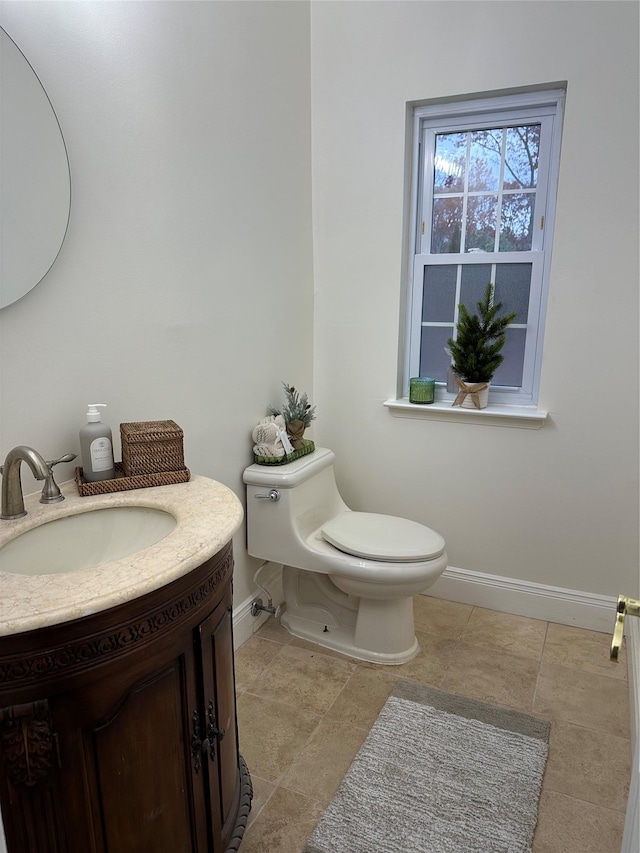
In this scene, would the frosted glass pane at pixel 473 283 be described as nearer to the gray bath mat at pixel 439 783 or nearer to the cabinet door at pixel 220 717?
the gray bath mat at pixel 439 783

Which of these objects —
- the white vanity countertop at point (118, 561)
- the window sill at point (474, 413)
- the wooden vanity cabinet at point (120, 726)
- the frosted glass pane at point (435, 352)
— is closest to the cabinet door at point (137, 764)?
the wooden vanity cabinet at point (120, 726)

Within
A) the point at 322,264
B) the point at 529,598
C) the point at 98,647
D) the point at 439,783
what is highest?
the point at 322,264

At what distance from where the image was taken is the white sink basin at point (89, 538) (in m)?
1.18

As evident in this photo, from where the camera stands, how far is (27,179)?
4.14ft

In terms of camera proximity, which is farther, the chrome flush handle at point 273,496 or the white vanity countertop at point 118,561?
the chrome flush handle at point 273,496

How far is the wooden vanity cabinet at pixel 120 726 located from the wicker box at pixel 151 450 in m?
0.35

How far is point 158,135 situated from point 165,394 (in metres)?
0.74

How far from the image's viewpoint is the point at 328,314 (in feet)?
8.55

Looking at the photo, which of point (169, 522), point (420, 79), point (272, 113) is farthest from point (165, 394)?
point (420, 79)

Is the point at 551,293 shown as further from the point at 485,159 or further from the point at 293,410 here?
the point at 293,410

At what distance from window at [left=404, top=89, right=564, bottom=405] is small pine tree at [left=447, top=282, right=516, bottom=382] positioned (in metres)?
0.08

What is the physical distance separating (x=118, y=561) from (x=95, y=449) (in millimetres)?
Result: 477

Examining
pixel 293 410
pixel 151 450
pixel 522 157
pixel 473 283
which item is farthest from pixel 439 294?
pixel 151 450

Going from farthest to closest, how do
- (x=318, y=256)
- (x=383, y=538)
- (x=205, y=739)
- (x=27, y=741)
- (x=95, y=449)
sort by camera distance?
1. (x=318, y=256)
2. (x=383, y=538)
3. (x=95, y=449)
4. (x=205, y=739)
5. (x=27, y=741)
